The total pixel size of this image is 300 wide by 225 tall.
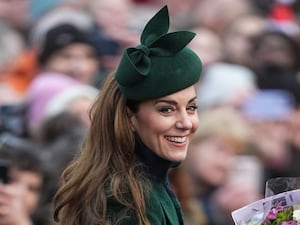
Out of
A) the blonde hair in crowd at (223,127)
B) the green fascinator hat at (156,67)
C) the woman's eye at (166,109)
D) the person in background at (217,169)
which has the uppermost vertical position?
the green fascinator hat at (156,67)

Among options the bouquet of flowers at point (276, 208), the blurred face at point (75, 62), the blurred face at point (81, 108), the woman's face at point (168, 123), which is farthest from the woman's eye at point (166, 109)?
the blurred face at point (75, 62)

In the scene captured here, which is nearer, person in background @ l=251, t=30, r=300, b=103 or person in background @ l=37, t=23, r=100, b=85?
person in background @ l=37, t=23, r=100, b=85

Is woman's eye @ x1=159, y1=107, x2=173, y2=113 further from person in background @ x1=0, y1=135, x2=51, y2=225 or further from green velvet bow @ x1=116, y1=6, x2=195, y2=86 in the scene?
person in background @ x1=0, y1=135, x2=51, y2=225

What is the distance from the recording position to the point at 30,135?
26.5 feet

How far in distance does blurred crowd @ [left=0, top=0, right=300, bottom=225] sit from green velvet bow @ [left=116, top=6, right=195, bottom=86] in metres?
1.50

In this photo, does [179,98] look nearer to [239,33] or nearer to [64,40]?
[64,40]

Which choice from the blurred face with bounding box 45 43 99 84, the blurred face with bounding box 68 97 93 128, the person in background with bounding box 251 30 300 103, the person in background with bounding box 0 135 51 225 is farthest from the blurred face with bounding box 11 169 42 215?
the person in background with bounding box 251 30 300 103

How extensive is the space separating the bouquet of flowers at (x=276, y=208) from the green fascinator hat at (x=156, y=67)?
531 millimetres

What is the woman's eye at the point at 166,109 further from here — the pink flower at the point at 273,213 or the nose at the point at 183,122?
the pink flower at the point at 273,213

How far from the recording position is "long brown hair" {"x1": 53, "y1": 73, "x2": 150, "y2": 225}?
4.70 m

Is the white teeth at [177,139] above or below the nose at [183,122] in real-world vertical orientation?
below

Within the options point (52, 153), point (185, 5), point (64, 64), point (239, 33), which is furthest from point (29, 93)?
point (185, 5)

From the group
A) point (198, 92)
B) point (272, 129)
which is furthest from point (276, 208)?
point (198, 92)

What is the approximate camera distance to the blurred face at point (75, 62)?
30.0 feet
